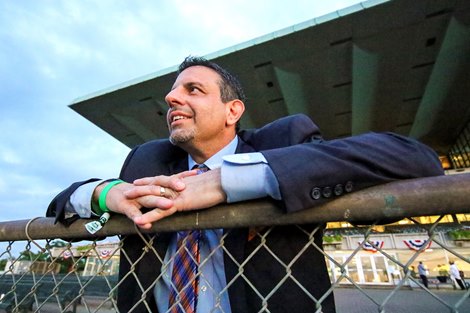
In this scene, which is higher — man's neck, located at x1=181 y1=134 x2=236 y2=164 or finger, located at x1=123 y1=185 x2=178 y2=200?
man's neck, located at x1=181 y1=134 x2=236 y2=164

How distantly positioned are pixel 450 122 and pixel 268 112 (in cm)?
805

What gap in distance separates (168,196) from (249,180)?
26cm

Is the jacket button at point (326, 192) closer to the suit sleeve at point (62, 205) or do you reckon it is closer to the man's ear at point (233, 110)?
the suit sleeve at point (62, 205)

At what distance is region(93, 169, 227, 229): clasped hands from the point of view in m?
0.71

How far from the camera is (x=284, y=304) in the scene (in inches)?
34.0

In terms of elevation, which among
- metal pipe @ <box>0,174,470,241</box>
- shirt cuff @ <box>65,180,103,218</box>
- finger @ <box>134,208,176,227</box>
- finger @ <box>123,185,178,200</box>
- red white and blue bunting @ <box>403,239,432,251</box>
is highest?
shirt cuff @ <box>65,180,103,218</box>

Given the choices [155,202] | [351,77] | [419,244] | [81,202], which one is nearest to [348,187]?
[155,202]

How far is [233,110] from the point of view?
1.67m

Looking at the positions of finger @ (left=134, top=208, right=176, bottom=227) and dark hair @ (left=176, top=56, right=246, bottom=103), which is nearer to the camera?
finger @ (left=134, top=208, right=176, bottom=227)

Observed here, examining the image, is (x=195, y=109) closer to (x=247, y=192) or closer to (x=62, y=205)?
(x=62, y=205)

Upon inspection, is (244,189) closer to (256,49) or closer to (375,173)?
(375,173)

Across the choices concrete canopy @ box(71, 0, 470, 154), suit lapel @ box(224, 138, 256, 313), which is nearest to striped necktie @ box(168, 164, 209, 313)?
suit lapel @ box(224, 138, 256, 313)

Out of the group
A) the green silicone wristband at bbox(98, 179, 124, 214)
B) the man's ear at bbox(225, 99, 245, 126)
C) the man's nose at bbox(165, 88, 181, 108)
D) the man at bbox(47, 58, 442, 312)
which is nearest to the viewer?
the man at bbox(47, 58, 442, 312)

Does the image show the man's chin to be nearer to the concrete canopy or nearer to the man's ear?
the man's ear
